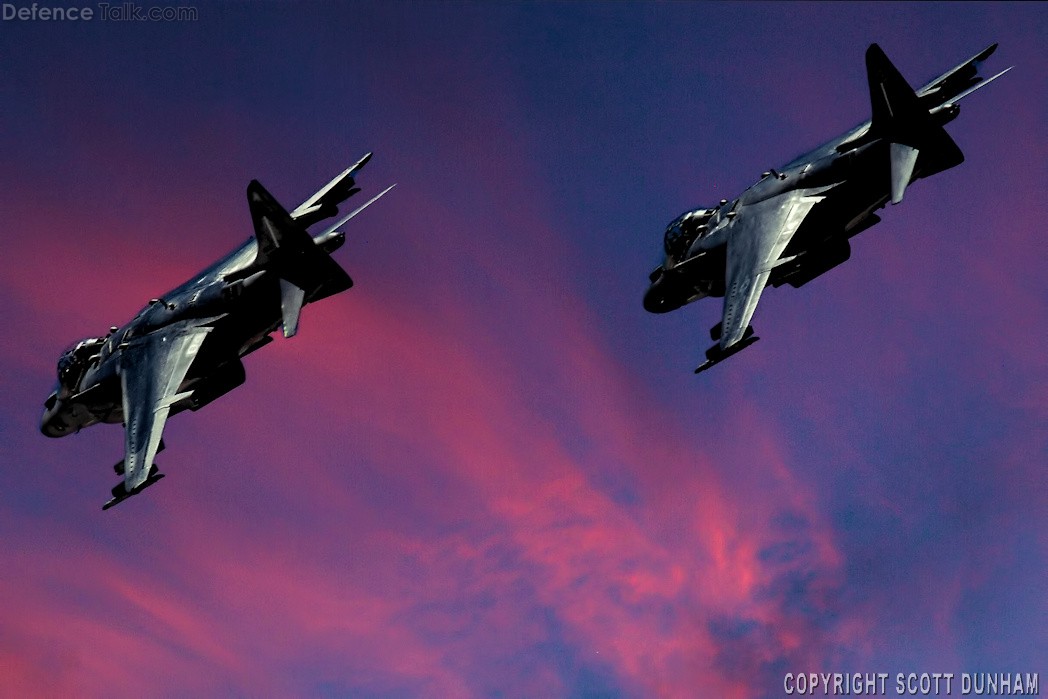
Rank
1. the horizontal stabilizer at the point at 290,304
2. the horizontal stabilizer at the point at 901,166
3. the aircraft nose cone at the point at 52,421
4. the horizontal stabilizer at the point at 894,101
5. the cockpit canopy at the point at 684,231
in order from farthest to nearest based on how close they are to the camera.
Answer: the aircraft nose cone at the point at 52,421
the cockpit canopy at the point at 684,231
the horizontal stabilizer at the point at 290,304
the horizontal stabilizer at the point at 894,101
the horizontal stabilizer at the point at 901,166

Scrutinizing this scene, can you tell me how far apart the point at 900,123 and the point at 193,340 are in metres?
29.9

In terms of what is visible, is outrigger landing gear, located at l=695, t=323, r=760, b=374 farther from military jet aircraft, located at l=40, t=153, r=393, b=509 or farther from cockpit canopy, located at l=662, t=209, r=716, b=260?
military jet aircraft, located at l=40, t=153, r=393, b=509

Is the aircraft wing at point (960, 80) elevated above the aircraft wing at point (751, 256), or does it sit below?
above

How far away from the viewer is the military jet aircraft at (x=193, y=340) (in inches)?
1986

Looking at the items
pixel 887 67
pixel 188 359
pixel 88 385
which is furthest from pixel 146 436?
pixel 887 67

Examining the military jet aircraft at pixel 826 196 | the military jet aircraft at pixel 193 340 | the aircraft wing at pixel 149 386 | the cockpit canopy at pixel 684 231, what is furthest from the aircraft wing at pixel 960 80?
the aircraft wing at pixel 149 386

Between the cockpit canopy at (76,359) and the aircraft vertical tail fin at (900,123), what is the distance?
35047 millimetres

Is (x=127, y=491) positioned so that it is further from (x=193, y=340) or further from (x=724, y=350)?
(x=724, y=350)

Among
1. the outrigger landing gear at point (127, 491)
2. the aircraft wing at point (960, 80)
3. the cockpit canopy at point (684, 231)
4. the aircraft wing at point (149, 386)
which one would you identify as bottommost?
the outrigger landing gear at point (127, 491)

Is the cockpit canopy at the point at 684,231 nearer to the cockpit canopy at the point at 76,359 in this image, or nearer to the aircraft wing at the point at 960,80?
the aircraft wing at the point at 960,80

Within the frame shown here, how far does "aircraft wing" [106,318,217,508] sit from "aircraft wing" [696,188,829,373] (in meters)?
21.4

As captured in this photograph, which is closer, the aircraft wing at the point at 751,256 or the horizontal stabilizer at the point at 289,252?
the aircraft wing at the point at 751,256

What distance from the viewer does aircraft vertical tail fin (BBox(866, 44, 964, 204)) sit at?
46906 millimetres

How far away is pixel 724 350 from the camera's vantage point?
47.7 m
